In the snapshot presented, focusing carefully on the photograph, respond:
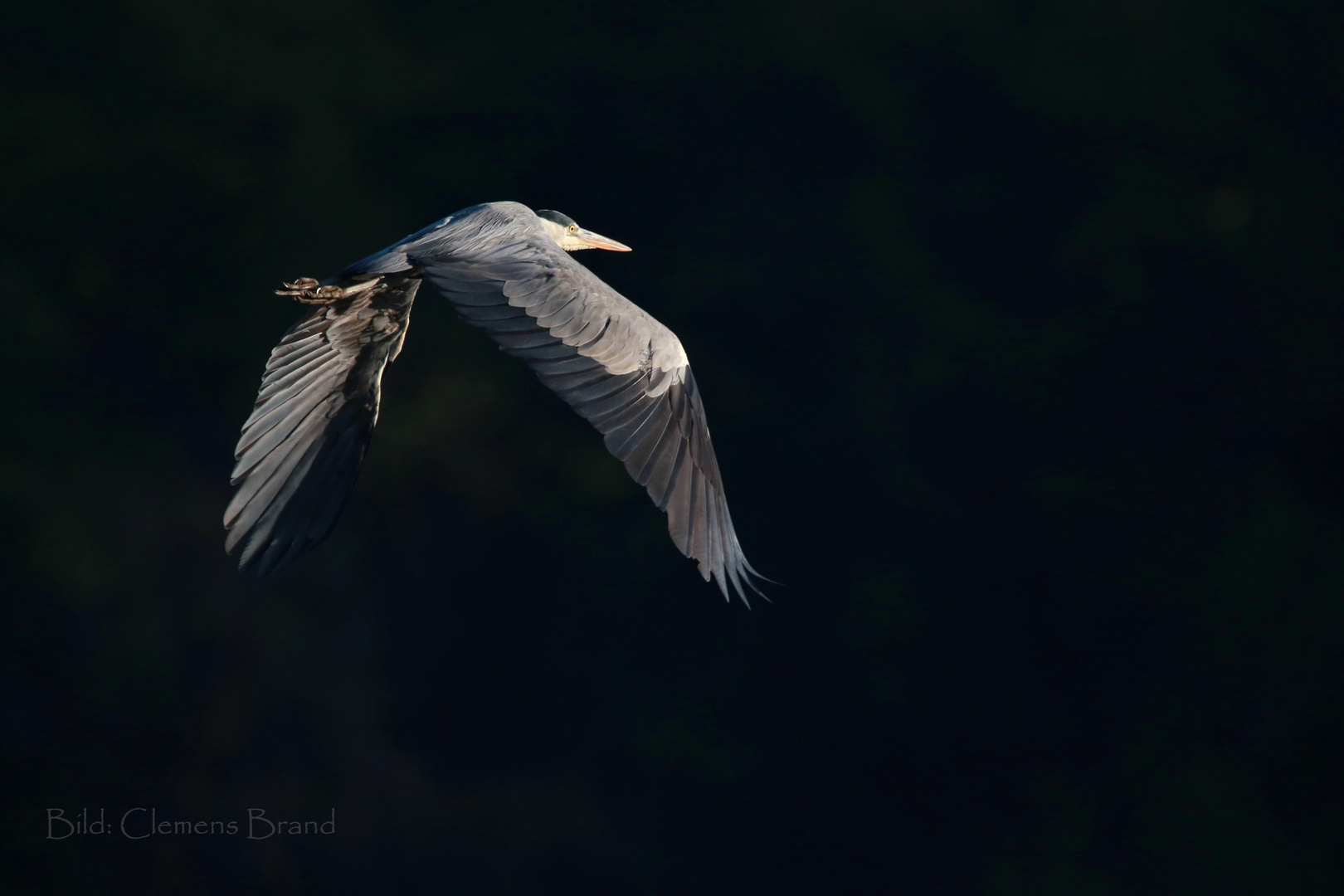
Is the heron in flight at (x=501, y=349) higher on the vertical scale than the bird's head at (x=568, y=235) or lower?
lower

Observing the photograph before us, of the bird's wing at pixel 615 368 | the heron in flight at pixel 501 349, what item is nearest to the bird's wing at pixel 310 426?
the heron in flight at pixel 501 349

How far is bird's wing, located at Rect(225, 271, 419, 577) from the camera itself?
2.46 meters

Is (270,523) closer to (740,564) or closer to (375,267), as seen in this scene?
(375,267)

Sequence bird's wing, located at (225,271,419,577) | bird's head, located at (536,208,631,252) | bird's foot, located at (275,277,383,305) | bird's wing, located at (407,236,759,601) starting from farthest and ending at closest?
bird's head, located at (536,208,631,252) → bird's wing, located at (225,271,419,577) → bird's foot, located at (275,277,383,305) → bird's wing, located at (407,236,759,601)

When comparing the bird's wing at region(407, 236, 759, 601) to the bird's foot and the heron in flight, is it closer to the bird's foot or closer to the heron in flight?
the heron in flight

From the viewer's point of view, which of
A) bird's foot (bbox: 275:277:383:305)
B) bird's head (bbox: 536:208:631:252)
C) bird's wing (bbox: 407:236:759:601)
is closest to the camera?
bird's wing (bbox: 407:236:759:601)

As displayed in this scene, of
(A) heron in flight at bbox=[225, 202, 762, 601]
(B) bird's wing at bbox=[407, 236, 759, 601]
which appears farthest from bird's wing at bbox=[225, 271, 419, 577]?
(B) bird's wing at bbox=[407, 236, 759, 601]

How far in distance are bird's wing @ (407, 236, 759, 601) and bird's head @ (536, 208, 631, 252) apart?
560mm

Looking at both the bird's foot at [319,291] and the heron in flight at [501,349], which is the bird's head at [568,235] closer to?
the heron in flight at [501,349]

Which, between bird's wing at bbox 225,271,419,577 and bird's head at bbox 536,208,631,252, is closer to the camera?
bird's wing at bbox 225,271,419,577

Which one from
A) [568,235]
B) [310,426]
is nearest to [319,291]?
[310,426]

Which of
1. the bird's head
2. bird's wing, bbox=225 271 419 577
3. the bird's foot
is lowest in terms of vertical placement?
bird's wing, bbox=225 271 419 577

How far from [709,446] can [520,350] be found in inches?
17.0

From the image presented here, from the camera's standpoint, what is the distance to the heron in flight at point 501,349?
80.5 inches
